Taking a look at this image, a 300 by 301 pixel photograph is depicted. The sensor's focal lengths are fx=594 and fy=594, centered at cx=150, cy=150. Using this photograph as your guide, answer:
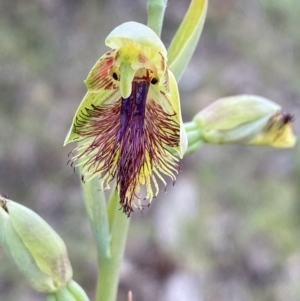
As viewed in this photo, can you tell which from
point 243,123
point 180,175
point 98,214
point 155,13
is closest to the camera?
point 155,13

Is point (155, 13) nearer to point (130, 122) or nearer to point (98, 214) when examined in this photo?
point (130, 122)

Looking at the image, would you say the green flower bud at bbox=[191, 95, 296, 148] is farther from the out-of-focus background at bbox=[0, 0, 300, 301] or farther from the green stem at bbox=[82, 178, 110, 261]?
the out-of-focus background at bbox=[0, 0, 300, 301]

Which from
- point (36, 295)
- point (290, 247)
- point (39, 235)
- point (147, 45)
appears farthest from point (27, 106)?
point (147, 45)

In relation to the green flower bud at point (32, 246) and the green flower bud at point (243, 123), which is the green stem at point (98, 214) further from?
the green flower bud at point (243, 123)

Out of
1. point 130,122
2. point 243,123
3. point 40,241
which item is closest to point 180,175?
point 243,123

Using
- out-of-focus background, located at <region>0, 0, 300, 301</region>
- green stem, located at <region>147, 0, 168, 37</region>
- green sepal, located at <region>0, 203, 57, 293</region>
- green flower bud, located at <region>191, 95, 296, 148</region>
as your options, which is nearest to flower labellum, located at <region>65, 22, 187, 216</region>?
green stem, located at <region>147, 0, 168, 37</region>

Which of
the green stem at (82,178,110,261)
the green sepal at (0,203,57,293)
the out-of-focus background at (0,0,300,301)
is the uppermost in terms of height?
the out-of-focus background at (0,0,300,301)
